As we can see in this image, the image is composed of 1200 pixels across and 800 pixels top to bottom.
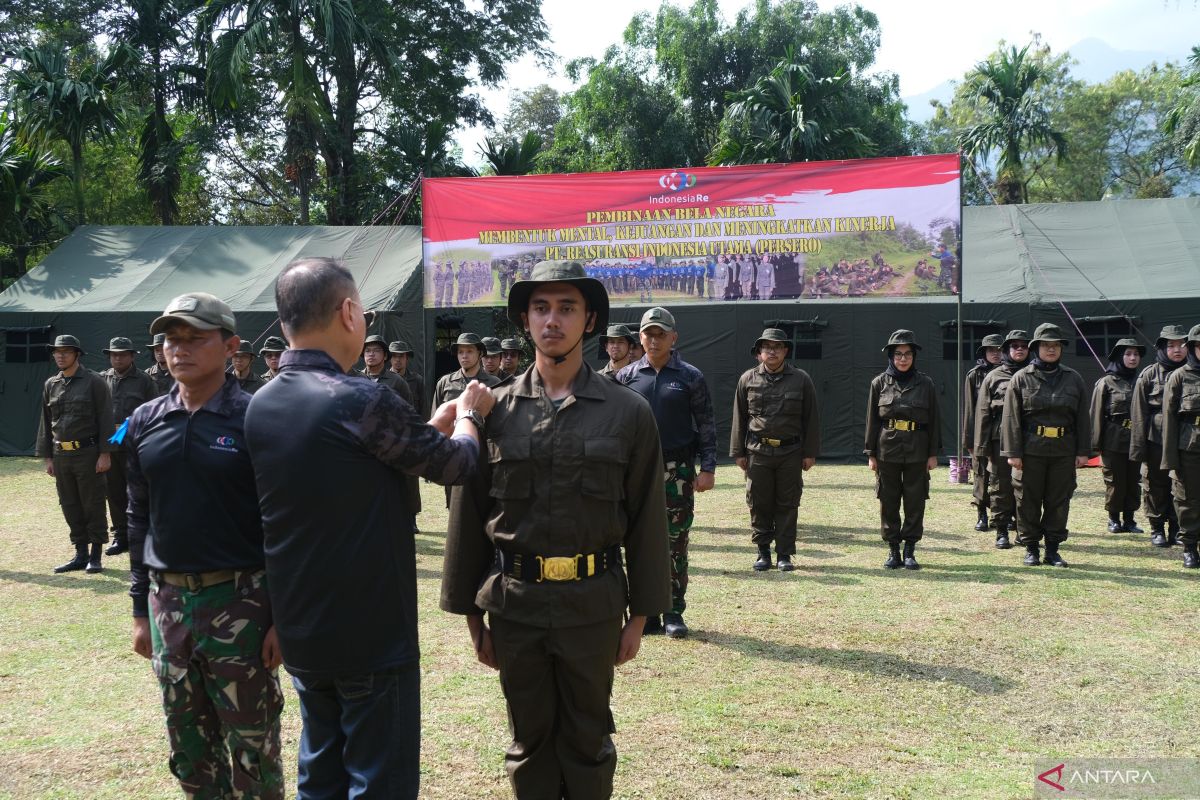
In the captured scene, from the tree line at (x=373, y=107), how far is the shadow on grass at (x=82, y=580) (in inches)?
639

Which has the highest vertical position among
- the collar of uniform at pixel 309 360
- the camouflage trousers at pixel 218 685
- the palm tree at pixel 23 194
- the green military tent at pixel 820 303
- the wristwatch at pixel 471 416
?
the palm tree at pixel 23 194

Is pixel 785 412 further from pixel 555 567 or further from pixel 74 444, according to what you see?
pixel 74 444

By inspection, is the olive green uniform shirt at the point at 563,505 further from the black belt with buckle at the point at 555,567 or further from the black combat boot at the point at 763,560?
the black combat boot at the point at 763,560

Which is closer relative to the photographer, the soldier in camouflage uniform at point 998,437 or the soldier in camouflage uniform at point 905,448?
the soldier in camouflage uniform at point 905,448

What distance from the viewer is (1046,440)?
28.6 feet

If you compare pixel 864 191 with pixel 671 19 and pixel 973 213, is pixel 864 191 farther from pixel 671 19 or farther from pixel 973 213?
pixel 671 19

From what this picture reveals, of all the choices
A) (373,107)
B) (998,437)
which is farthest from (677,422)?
(373,107)

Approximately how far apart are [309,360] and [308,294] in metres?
0.20

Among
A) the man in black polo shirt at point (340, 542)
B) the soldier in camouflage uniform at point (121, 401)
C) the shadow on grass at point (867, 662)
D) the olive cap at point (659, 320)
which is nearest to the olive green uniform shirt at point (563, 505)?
the man in black polo shirt at point (340, 542)

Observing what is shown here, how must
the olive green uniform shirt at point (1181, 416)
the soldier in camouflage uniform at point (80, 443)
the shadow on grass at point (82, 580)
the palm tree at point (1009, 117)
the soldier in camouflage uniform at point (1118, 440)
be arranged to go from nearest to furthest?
the shadow on grass at point (82, 580), the olive green uniform shirt at point (1181, 416), the soldier in camouflage uniform at point (80, 443), the soldier in camouflage uniform at point (1118, 440), the palm tree at point (1009, 117)

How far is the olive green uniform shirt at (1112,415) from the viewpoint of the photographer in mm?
10609

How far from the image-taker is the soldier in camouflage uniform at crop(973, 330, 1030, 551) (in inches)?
389

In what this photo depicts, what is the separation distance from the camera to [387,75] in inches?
1096

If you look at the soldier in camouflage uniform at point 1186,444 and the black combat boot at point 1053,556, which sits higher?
the soldier in camouflage uniform at point 1186,444
